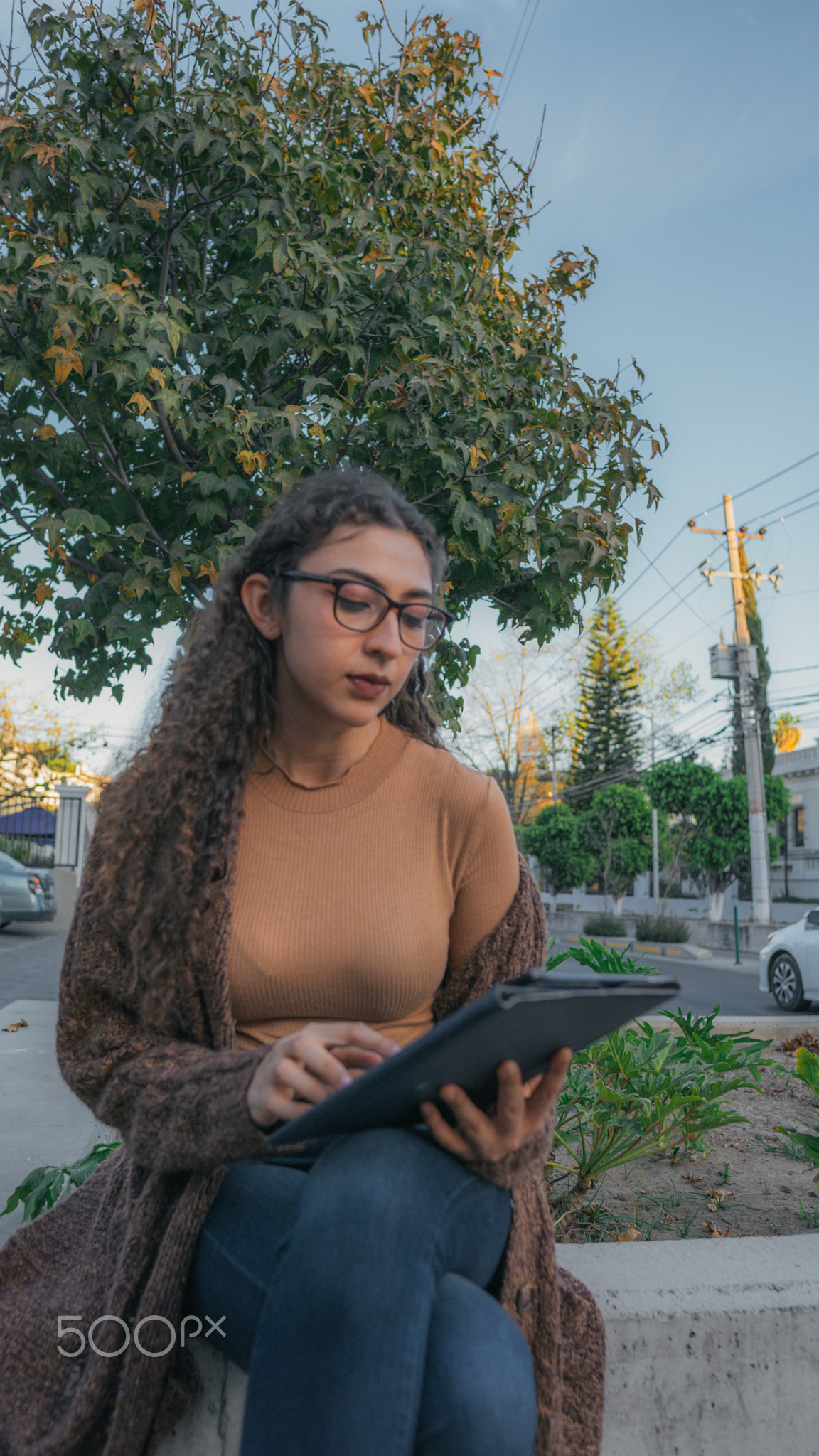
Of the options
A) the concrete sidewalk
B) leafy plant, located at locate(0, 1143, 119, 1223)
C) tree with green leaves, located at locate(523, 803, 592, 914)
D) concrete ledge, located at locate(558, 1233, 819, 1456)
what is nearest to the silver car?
the concrete sidewalk

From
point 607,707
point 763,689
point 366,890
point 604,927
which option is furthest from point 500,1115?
point 607,707

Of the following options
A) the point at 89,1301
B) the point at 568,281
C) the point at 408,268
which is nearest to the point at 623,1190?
the point at 89,1301

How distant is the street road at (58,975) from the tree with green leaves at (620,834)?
11.2m

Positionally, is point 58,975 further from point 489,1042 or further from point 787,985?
point 787,985

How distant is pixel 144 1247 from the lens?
1291mm

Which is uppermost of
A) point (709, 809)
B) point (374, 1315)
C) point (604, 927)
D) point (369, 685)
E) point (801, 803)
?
point (801, 803)

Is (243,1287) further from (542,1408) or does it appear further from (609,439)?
(609,439)

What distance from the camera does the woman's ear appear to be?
1.73m

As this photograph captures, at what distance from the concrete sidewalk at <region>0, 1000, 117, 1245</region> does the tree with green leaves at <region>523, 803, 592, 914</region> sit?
27418mm

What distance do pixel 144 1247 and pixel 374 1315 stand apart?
1.41 ft

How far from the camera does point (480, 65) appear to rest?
15.4 feet

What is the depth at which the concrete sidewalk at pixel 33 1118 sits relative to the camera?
3.13 meters

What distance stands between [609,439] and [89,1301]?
389 centimetres

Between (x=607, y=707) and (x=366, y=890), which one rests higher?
(x=607, y=707)
